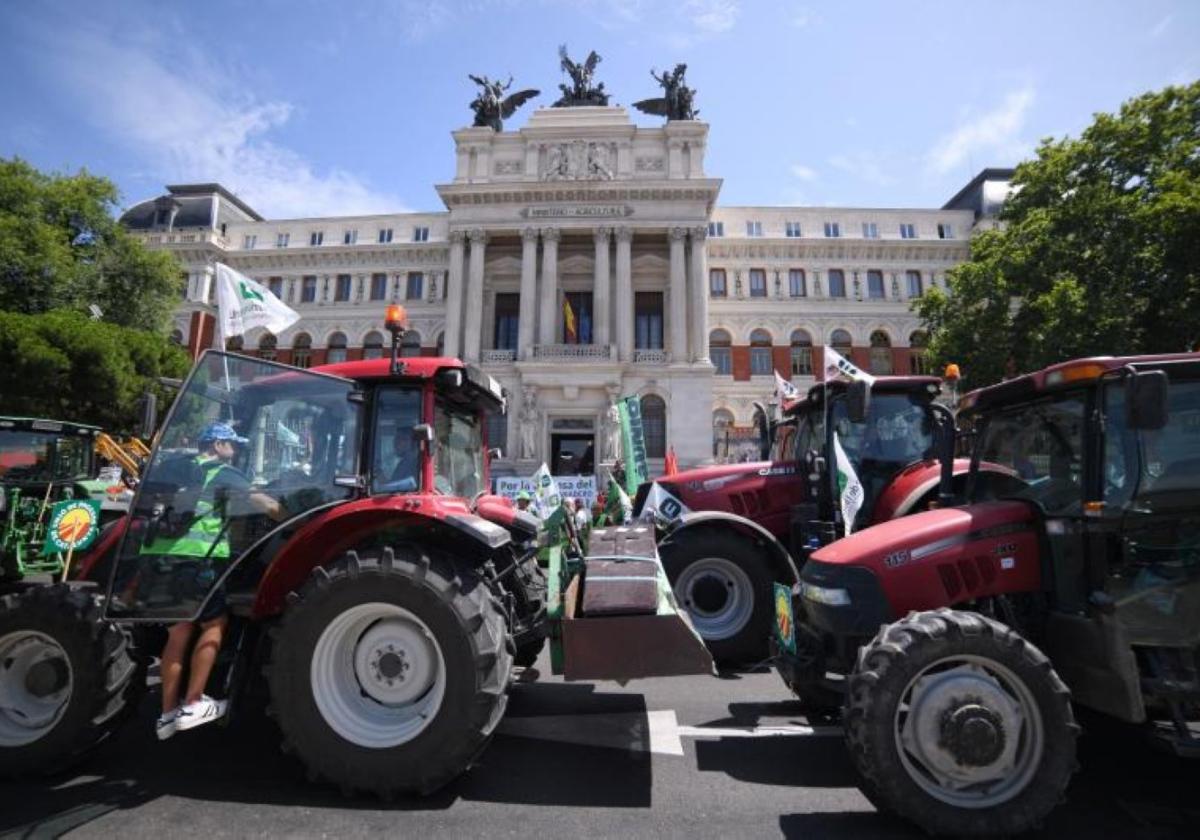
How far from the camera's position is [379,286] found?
39.0 meters

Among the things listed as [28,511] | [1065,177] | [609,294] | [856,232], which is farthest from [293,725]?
[856,232]

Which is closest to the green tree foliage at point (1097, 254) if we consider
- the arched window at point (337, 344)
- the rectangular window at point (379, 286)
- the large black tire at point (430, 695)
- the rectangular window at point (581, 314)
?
the large black tire at point (430, 695)

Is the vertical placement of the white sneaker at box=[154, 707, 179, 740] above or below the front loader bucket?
below

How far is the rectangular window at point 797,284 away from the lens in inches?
1454

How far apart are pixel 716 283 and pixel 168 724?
37015 mm

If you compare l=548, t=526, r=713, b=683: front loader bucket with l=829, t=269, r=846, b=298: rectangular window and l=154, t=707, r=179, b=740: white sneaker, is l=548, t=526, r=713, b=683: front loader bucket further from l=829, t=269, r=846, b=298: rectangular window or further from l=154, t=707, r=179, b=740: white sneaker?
l=829, t=269, r=846, b=298: rectangular window

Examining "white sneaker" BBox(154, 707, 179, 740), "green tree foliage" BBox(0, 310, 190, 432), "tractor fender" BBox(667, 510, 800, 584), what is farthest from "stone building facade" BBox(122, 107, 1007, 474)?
"white sneaker" BBox(154, 707, 179, 740)

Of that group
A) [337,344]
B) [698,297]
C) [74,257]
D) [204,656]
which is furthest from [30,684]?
[337,344]

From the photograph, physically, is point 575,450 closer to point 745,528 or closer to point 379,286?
point 379,286

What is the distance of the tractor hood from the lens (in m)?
3.36

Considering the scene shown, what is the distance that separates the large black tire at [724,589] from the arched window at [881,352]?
33224 mm

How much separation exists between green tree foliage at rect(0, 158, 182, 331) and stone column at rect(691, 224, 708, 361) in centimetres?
2365

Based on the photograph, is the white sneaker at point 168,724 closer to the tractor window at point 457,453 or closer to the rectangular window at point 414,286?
the tractor window at point 457,453

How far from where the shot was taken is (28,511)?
9.09 metres
